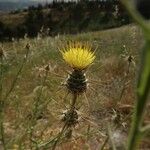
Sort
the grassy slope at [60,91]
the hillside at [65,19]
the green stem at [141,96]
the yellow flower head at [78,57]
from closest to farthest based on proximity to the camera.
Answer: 1. the green stem at [141,96]
2. the yellow flower head at [78,57]
3. the grassy slope at [60,91]
4. the hillside at [65,19]

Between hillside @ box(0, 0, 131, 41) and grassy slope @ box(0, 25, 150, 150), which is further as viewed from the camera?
hillside @ box(0, 0, 131, 41)

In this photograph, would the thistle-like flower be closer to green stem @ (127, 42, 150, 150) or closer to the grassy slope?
green stem @ (127, 42, 150, 150)

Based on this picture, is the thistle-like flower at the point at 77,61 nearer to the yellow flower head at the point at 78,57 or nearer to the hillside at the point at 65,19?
the yellow flower head at the point at 78,57

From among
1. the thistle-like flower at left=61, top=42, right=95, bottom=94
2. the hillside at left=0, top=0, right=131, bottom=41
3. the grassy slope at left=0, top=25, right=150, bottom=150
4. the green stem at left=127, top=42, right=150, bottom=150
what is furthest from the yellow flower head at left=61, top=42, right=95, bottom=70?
the hillside at left=0, top=0, right=131, bottom=41

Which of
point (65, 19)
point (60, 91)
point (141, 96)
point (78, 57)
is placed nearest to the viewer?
point (141, 96)

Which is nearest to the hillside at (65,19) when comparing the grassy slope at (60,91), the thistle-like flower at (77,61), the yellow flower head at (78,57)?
the grassy slope at (60,91)

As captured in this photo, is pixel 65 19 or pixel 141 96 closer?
pixel 141 96

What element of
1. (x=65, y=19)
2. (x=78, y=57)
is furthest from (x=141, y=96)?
(x=65, y=19)

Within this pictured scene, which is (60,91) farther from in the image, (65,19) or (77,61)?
(65,19)
